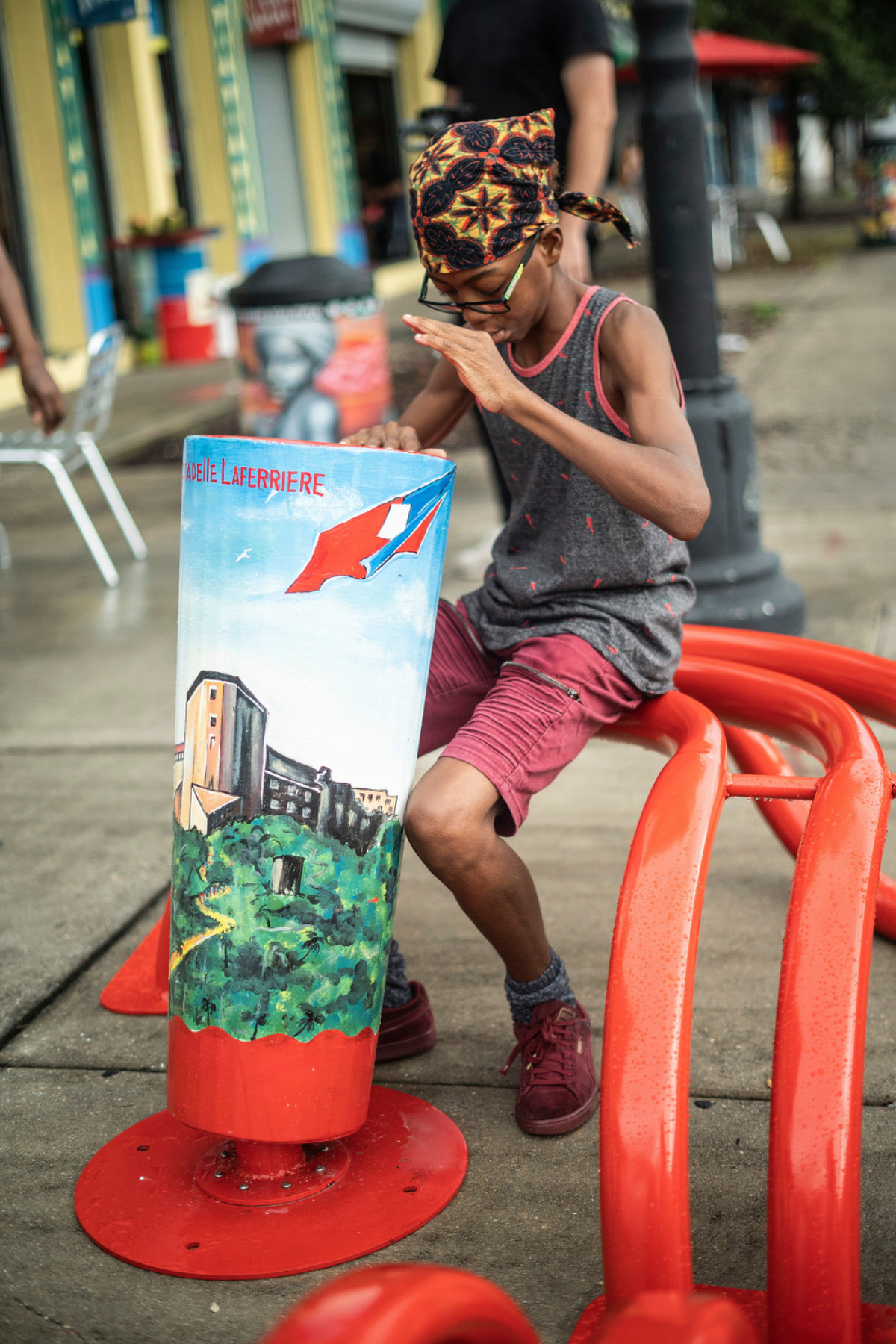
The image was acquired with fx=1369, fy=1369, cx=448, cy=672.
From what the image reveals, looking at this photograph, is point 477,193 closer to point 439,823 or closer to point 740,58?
point 439,823

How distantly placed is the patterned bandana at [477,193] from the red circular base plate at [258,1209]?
139cm

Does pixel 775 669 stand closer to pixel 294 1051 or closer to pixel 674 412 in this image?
pixel 674 412

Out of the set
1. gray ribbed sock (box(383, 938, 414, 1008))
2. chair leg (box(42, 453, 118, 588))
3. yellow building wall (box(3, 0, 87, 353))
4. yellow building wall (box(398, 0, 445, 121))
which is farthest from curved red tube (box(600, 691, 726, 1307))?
yellow building wall (box(398, 0, 445, 121))

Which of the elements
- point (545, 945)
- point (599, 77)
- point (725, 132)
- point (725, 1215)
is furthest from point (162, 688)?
point (725, 132)

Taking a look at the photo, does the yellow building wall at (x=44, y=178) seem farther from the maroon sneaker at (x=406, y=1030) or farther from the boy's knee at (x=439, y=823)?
the boy's knee at (x=439, y=823)

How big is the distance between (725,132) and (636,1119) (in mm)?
39168

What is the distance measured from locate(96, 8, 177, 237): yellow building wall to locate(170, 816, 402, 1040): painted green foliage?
43.5ft

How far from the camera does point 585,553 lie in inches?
92.5

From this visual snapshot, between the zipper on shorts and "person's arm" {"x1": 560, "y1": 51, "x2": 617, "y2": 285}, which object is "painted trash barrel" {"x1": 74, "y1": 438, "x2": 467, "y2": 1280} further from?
"person's arm" {"x1": 560, "y1": 51, "x2": 617, "y2": 285}

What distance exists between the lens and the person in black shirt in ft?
12.6

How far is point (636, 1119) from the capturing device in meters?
1.65

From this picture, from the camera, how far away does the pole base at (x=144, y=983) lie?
263cm

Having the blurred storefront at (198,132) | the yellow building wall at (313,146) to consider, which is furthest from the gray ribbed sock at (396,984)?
the yellow building wall at (313,146)

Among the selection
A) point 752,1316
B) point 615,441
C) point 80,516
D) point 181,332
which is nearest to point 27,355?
point 80,516
